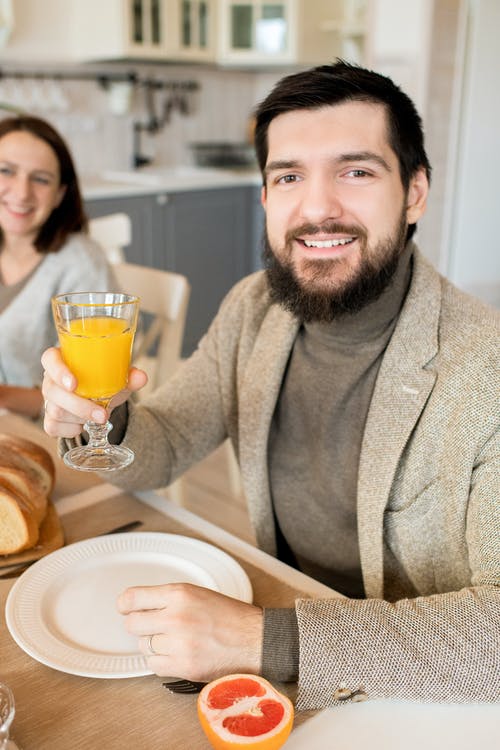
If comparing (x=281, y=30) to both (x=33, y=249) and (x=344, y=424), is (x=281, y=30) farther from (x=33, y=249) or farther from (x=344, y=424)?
(x=344, y=424)

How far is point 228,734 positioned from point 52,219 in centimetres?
182

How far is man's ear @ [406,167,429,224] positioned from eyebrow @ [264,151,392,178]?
0.33ft

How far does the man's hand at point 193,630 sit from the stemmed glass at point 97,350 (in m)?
0.19

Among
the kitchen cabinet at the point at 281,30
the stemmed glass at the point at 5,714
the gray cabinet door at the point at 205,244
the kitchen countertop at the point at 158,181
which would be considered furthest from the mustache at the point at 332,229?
the kitchen cabinet at the point at 281,30

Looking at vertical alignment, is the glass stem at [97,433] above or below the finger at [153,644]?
above

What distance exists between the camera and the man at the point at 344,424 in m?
0.86

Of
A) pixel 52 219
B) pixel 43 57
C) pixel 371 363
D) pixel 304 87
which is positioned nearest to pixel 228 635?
pixel 371 363

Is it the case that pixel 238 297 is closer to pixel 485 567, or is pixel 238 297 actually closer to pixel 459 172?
pixel 485 567

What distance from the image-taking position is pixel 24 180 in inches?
83.8

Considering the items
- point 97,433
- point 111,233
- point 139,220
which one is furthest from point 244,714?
point 139,220

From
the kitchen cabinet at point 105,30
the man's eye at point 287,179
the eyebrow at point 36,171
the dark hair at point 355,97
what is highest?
the kitchen cabinet at point 105,30

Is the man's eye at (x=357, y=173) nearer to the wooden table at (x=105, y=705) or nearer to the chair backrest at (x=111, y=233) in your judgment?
the wooden table at (x=105, y=705)

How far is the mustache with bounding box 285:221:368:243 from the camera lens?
1215 mm

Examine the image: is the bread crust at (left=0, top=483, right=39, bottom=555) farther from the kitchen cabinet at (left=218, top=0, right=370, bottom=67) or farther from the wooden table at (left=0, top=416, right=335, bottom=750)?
the kitchen cabinet at (left=218, top=0, right=370, bottom=67)
